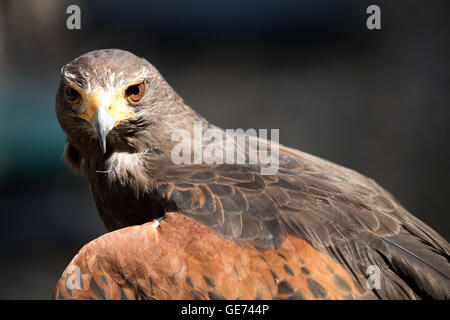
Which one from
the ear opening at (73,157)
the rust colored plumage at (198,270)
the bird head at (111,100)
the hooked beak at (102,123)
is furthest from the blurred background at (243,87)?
the rust colored plumage at (198,270)

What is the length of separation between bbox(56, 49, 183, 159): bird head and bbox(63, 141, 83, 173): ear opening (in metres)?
0.21

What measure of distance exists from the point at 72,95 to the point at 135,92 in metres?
0.29

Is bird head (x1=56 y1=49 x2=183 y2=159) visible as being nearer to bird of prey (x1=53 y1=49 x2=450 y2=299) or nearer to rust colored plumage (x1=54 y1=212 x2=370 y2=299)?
bird of prey (x1=53 y1=49 x2=450 y2=299)

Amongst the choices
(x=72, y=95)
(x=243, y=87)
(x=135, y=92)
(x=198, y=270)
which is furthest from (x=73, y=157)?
(x=243, y=87)

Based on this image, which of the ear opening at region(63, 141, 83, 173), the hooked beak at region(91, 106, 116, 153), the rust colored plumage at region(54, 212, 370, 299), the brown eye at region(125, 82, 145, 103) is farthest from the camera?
the ear opening at region(63, 141, 83, 173)

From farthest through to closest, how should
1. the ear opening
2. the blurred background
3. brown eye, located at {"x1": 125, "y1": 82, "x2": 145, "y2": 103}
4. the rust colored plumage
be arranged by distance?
the blurred background, the ear opening, brown eye, located at {"x1": 125, "y1": 82, "x2": 145, "y2": 103}, the rust colored plumage

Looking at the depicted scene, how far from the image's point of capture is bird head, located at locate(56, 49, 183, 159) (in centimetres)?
217

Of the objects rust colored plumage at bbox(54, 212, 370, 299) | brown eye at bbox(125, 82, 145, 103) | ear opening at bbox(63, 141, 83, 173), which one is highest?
brown eye at bbox(125, 82, 145, 103)

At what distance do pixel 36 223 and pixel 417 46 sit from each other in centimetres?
448

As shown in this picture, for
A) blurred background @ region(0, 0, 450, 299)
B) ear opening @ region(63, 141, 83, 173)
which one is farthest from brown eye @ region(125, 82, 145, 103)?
blurred background @ region(0, 0, 450, 299)

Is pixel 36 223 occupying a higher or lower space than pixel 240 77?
lower

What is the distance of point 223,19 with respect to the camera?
5453mm
